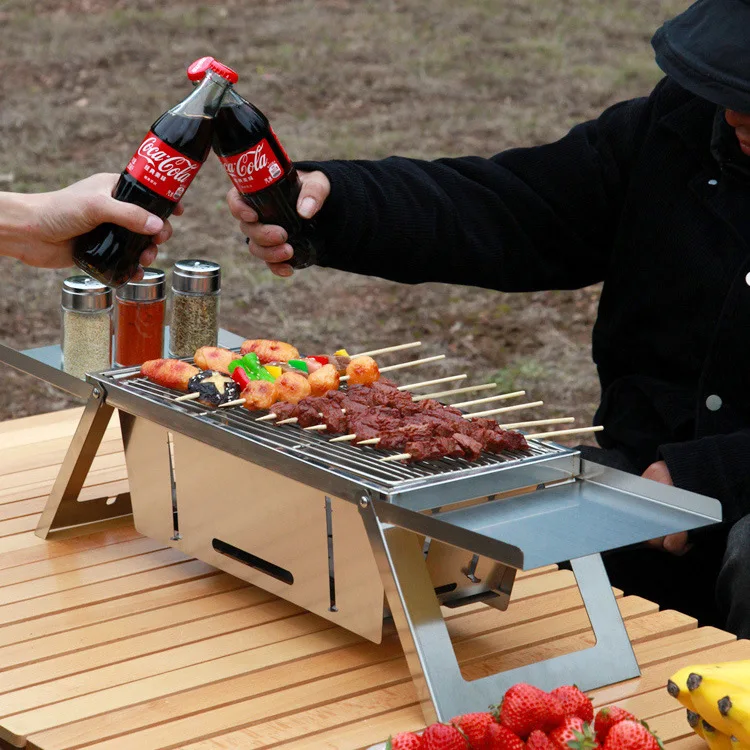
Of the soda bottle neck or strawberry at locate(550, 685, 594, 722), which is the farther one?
the soda bottle neck

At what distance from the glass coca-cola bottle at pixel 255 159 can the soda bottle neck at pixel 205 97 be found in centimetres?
2

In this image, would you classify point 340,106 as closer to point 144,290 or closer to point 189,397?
point 144,290

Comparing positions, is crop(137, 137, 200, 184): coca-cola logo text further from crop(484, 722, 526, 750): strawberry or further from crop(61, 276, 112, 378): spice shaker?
crop(484, 722, 526, 750): strawberry

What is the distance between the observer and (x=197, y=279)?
3182mm

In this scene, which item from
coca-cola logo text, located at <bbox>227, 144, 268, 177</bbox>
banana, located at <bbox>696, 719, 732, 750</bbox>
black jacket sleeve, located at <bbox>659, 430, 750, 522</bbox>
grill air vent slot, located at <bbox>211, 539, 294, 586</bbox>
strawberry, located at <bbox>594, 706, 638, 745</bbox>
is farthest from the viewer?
black jacket sleeve, located at <bbox>659, 430, 750, 522</bbox>

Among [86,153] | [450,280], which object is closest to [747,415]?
[450,280]

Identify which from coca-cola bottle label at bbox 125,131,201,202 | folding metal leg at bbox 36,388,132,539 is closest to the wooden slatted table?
folding metal leg at bbox 36,388,132,539

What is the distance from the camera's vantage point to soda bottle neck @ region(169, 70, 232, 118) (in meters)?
2.70

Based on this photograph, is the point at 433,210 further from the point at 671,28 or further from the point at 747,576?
the point at 747,576

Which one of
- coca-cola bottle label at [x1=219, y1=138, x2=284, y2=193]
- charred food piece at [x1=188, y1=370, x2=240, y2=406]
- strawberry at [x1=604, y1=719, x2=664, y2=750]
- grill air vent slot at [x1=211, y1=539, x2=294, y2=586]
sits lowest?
grill air vent slot at [x1=211, y1=539, x2=294, y2=586]

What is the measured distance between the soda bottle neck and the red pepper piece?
→ 535 millimetres

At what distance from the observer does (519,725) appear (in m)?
2.00

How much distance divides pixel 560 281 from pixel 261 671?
152 centimetres

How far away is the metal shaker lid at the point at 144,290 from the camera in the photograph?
3.13 meters
